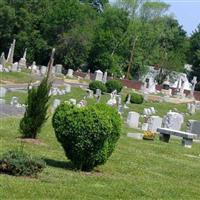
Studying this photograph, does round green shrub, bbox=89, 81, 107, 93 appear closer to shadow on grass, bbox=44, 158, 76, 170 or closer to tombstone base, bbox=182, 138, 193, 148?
tombstone base, bbox=182, 138, 193, 148

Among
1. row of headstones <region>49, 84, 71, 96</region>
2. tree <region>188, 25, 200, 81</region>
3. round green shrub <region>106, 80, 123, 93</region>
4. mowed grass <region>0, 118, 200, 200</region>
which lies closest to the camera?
mowed grass <region>0, 118, 200, 200</region>

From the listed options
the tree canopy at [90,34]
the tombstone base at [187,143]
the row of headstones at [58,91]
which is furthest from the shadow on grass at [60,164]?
the tree canopy at [90,34]

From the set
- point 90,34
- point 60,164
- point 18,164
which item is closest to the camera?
point 18,164

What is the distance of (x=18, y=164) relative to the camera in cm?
1052

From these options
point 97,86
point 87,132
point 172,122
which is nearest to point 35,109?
point 87,132

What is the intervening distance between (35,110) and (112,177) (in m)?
4.48

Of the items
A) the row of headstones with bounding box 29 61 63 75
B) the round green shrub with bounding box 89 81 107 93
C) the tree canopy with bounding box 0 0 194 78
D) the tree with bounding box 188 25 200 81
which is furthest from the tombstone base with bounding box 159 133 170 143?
the tree with bounding box 188 25 200 81

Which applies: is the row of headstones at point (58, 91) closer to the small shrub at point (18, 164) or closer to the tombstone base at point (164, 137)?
the tombstone base at point (164, 137)

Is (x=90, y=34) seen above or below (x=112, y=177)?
above

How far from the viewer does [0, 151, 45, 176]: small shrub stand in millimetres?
10492

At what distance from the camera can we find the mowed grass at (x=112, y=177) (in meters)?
9.67

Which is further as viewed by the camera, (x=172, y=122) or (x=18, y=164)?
(x=172, y=122)

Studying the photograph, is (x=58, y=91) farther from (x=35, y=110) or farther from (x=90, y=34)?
(x=90, y=34)

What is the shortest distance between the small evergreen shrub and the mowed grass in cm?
41
